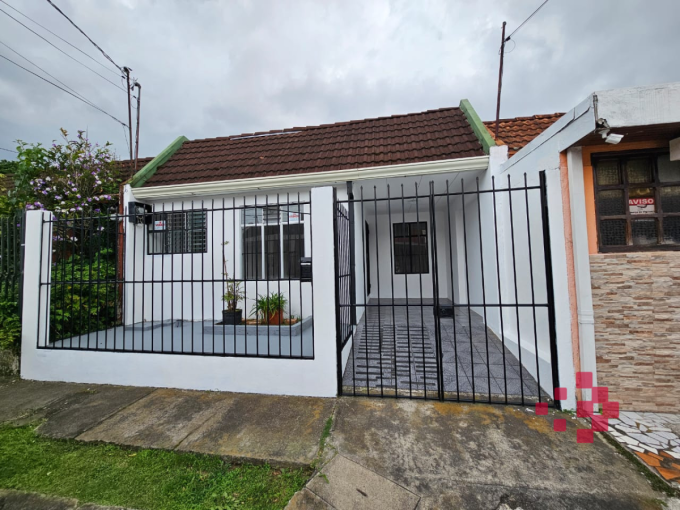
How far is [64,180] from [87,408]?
5.20 meters

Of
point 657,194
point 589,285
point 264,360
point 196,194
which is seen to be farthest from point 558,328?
point 196,194

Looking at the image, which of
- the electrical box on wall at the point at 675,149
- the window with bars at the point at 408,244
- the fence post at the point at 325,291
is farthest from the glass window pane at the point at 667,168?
the window with bars at the point at 408,244

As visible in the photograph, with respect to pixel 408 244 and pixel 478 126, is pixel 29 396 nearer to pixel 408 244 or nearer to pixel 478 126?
pixel 478 126

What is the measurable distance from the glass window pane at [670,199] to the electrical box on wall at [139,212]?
782cm

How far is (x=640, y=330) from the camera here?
2705 millimetres

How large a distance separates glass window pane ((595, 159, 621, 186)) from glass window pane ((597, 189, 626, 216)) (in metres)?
0.10

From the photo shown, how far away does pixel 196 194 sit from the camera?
5.86 meters

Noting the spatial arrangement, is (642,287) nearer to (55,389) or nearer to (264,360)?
A: (264,360)

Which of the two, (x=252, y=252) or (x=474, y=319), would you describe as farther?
(x=474, y=319)

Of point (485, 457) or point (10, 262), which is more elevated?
point (10, 262)

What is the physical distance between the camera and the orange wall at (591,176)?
2.72 m

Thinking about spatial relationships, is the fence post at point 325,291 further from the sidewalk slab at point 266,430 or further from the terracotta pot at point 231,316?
the terracotta pot at point 231,316

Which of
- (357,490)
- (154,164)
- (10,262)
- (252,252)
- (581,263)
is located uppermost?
(154,164)

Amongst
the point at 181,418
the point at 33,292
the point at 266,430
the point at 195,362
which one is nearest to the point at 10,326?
the point at 33,292
